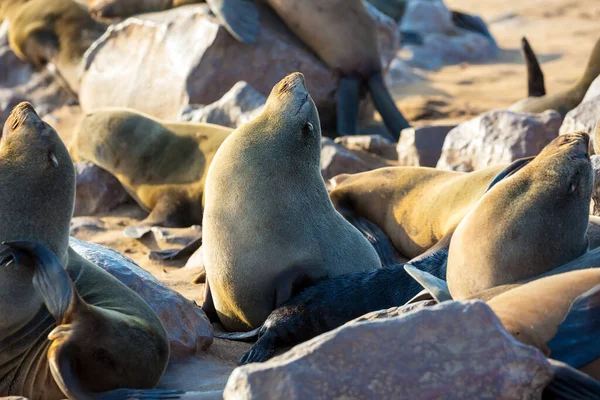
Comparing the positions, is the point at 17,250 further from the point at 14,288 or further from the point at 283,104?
the point at 283,104

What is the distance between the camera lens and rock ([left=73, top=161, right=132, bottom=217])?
24.3 feet

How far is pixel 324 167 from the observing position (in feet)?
23.4

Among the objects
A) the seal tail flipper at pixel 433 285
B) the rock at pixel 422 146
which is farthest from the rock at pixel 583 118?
the seal tail flipper at pixel 433 285

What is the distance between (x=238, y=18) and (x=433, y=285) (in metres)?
5.91

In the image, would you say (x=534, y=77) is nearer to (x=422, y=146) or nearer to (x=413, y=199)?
(x=422, y=146)

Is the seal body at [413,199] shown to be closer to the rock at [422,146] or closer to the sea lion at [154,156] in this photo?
the sea lion at [154,156]

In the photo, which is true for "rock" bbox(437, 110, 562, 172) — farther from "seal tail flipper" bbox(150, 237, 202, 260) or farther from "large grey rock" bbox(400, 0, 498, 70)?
"large grey rock" bbox(400, 0, 498, 70)

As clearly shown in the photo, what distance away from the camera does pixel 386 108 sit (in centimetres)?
909

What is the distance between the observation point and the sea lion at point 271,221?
4.26 meters

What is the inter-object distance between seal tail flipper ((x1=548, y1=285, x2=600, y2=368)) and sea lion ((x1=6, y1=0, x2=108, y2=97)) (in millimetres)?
7677

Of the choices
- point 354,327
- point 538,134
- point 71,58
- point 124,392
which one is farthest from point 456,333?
point 71,58

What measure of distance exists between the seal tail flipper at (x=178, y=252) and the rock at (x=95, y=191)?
1.54 meters

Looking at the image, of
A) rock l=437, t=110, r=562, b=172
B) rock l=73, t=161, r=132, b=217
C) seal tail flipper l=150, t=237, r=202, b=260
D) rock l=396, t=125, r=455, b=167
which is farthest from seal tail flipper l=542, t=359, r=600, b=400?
rock l=73, t=161, r=132, b=217

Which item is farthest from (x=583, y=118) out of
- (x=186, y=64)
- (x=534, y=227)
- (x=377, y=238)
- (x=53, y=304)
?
(x=53, y=304)
